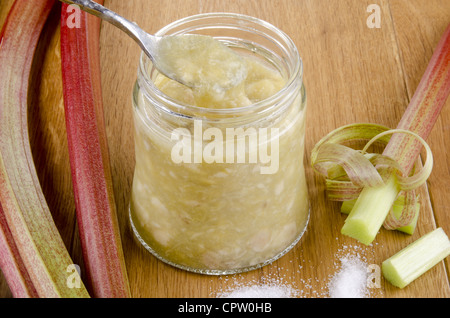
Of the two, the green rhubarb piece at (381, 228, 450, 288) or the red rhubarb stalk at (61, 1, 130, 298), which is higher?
the red rhubarb stalk at (61, 1, 130, 298)

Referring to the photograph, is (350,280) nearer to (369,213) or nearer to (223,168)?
(369,213)

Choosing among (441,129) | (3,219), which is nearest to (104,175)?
(3,219)
